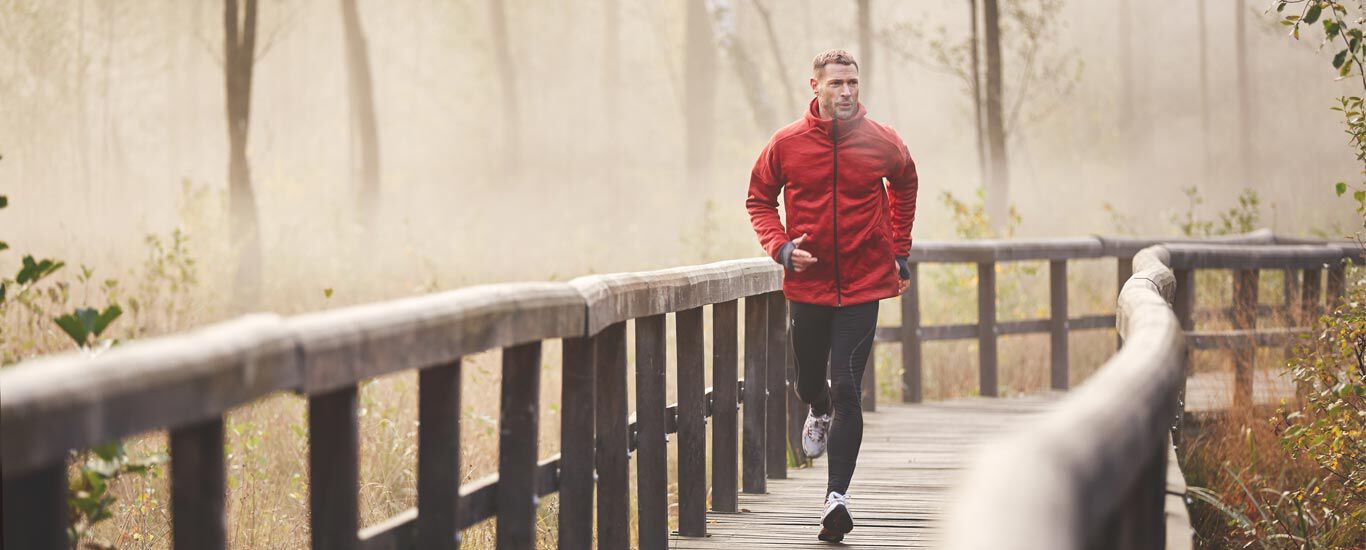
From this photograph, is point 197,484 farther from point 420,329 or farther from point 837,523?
point 837,523

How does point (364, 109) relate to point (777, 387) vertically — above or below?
above

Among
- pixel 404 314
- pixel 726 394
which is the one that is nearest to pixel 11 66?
pixel 726 394

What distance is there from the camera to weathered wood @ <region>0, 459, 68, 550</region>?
7.17 ft

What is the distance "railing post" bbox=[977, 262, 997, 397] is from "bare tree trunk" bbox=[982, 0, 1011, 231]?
670 cm

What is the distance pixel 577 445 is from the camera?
A: 4.18m

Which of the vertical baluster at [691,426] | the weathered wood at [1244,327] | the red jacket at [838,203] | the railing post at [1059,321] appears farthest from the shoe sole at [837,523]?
the railing post at [1059,321]

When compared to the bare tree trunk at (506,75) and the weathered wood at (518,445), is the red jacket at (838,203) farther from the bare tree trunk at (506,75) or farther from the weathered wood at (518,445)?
the bare tree trunk at (506,75)

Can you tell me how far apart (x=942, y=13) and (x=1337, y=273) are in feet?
229

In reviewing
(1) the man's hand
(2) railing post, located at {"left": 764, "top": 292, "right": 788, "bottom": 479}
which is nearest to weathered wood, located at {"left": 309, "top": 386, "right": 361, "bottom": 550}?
(1) the man's hand

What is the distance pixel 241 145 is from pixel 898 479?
11.2m

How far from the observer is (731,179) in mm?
32438

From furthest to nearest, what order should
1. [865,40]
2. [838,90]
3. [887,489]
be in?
[865,40] → [887,489] → [838,90]

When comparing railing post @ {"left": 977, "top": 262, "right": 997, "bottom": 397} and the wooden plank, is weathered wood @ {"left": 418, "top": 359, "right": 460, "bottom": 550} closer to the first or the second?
the wooden plank

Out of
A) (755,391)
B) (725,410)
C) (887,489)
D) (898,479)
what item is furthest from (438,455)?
(898,479)
